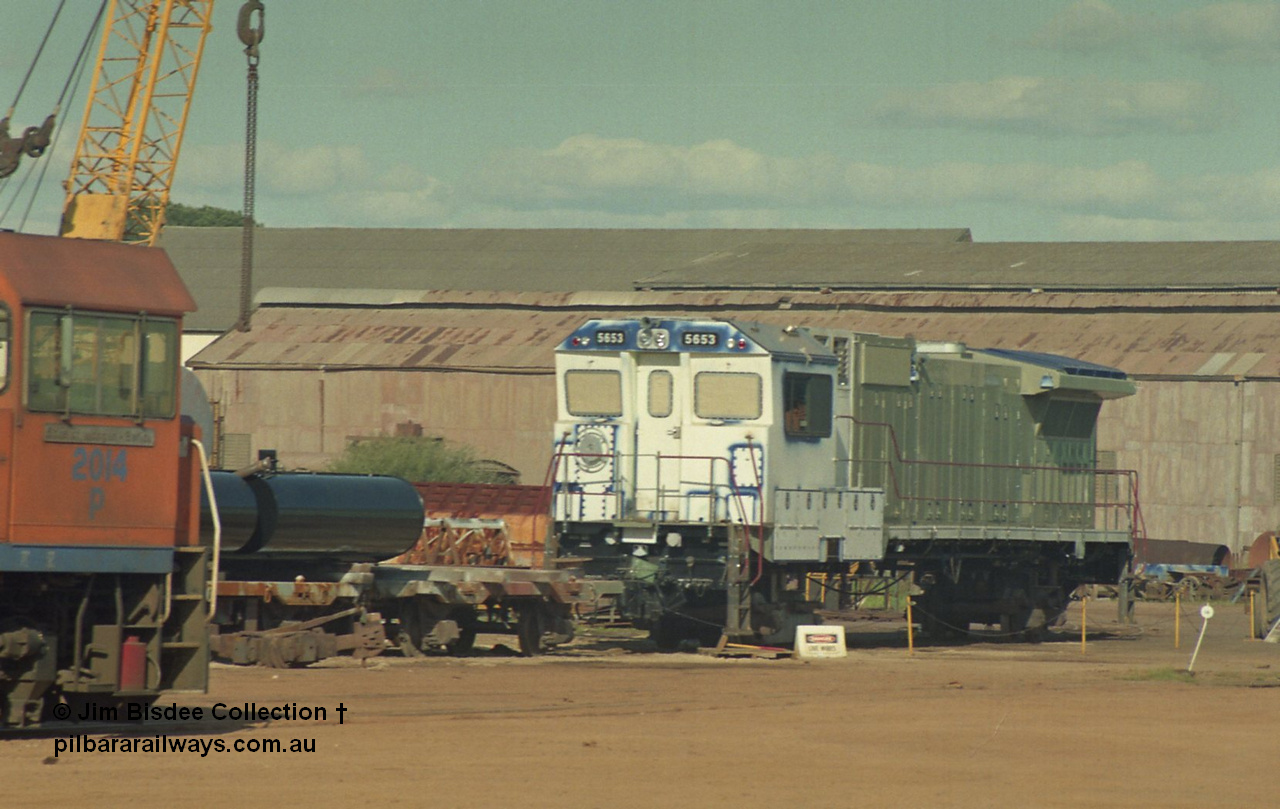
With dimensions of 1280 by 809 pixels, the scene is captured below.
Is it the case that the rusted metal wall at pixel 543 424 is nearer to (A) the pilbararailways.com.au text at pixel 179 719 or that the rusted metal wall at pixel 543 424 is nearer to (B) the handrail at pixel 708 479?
(B) the handrail at pixel 708 479

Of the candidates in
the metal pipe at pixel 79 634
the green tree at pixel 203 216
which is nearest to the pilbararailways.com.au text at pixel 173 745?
the metal pipe at pixel 79 634

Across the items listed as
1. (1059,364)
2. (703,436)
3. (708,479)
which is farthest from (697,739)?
(1059,364)

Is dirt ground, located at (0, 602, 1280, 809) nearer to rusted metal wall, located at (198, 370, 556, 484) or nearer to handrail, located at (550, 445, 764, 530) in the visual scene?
handrail, located at (550, 445, 764, 530)

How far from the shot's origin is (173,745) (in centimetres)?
1404

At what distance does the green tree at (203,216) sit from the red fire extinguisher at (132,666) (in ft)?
402

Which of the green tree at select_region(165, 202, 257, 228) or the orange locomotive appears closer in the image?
the orange locomotive

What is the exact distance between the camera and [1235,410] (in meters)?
49.1

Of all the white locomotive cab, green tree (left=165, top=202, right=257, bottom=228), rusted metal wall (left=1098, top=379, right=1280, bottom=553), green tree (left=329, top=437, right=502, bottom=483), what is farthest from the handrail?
green tree (left=165, top=202, right=257, bottom=228)

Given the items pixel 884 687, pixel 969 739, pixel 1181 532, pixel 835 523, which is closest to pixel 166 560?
pixel 969 739

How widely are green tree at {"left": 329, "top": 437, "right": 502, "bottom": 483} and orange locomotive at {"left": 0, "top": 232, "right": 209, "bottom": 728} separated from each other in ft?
118

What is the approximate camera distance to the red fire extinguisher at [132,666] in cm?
1395

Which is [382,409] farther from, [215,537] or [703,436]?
[215,537]

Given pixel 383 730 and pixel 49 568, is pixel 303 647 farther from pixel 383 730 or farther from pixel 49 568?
pixel 49 568

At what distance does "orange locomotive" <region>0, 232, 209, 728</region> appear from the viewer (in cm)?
1345
